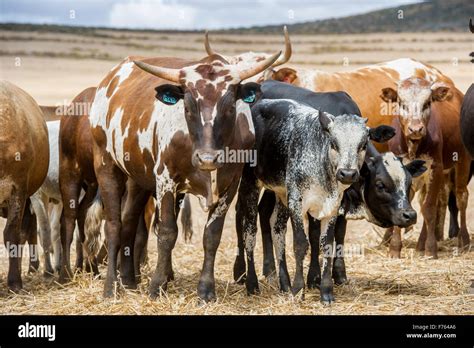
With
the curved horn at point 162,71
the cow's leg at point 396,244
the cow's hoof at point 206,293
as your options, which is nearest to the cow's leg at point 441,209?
the cow's leg at point 396,244

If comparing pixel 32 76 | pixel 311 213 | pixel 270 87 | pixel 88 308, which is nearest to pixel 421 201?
pixel 270 87

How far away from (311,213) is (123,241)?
6.37ft

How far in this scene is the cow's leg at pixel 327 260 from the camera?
8.49m

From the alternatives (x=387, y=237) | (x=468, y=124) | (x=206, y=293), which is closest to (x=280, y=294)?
(x=206, y=293)

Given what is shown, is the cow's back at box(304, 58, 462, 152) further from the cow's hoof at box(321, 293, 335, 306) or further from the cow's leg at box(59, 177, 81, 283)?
the cow's hoof at box(321, 293, 335, 306)

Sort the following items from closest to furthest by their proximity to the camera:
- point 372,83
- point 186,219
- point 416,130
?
point 416,130 → point 186,219 → point 372,83

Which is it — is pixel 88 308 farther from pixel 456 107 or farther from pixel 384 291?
pixel 456 107

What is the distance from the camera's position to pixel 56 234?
1186cm

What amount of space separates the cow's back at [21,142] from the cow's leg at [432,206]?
173 inches

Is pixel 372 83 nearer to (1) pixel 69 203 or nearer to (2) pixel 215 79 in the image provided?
(1) pixel 69 203

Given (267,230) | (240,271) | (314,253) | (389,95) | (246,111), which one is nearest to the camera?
(246,111)

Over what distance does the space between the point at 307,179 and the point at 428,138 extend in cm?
338

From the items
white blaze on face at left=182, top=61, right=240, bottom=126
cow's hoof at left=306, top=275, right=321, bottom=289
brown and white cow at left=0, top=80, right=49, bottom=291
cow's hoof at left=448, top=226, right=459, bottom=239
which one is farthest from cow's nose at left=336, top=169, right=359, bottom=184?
cow's hoof at left=448, top=226, right=459, bottom=239
